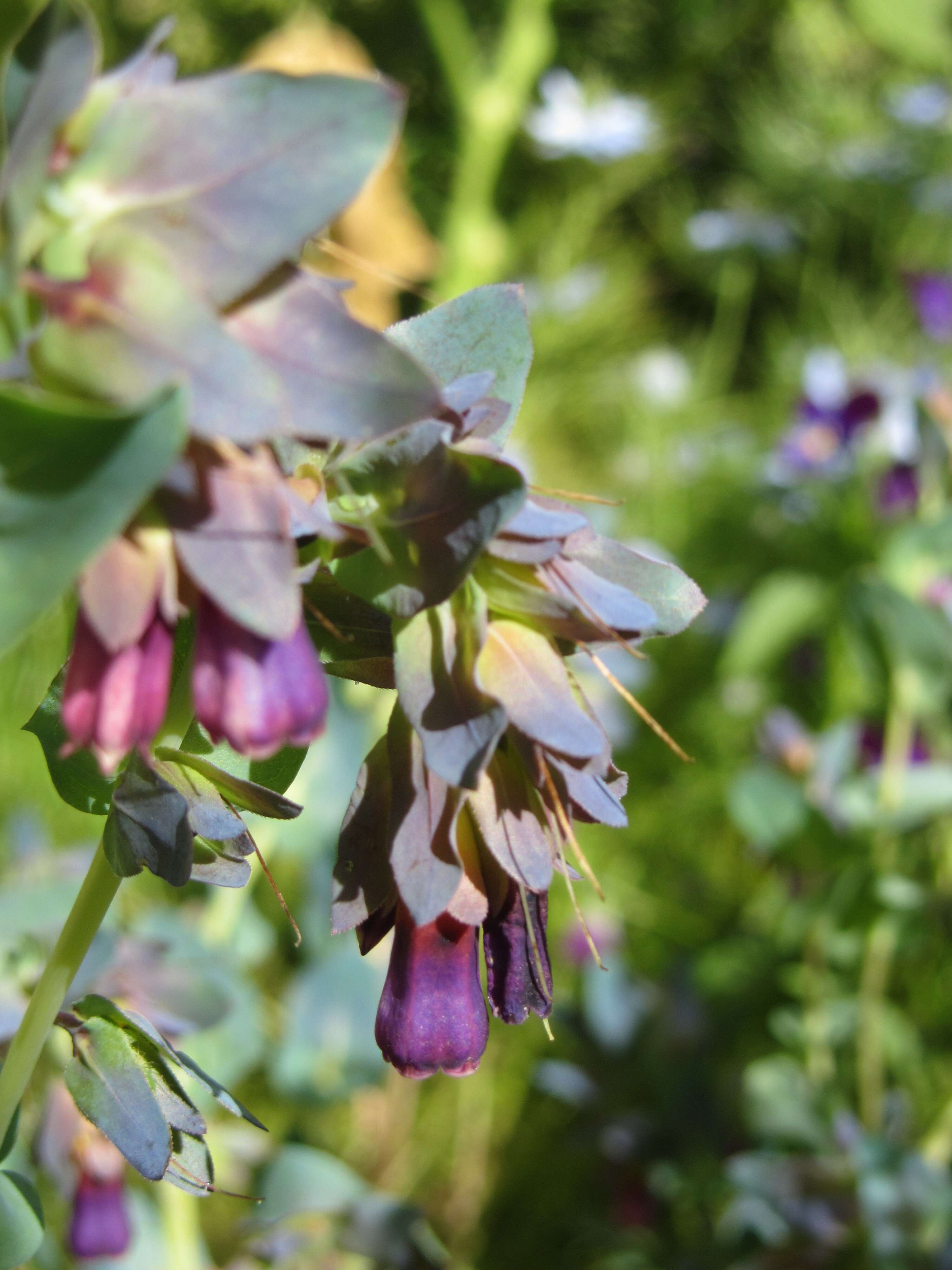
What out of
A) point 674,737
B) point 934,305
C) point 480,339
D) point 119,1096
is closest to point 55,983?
point 119,1096

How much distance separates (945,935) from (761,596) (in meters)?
0.28

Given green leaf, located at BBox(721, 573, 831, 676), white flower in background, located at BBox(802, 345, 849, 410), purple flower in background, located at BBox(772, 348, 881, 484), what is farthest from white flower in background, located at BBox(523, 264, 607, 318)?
green leaf, located at BBox(721, 573, 831, 676)

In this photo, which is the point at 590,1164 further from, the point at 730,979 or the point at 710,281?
the point at 710,281

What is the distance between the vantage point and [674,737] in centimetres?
110

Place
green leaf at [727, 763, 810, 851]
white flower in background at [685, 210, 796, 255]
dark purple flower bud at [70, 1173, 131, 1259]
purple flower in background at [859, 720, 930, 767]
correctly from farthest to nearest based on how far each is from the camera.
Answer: white flower in background at [685, 210, 796, 255]
purple flower in background at [859, 720, 930, 767]
green leaf at [727, 763, 810, 851]
dark purple flower bud at [70, 1173, 131, 1259]

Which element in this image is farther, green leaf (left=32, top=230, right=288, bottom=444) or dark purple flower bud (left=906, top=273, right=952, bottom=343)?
dark purple flower bud (left=906, top=273, right=952, bottom=343)

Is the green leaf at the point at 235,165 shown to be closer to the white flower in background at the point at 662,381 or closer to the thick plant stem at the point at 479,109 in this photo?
the thick plant stem at the point at 479,109

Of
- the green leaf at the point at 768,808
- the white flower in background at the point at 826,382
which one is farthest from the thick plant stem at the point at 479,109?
the green leaf at the point at 768,808

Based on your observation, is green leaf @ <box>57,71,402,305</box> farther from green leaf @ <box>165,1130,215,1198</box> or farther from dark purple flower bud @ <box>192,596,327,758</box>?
green leaf @ <box>165,1130,215,1198</box>

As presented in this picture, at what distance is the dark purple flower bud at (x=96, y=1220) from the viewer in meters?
0.38

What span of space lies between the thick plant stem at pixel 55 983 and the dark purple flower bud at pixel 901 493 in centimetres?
59

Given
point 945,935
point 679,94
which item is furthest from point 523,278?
point 945,935

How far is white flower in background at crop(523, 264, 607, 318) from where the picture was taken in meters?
1.48

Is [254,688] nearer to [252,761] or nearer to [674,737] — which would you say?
[252,761]
